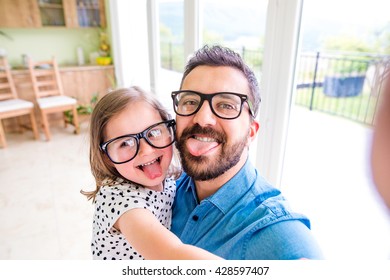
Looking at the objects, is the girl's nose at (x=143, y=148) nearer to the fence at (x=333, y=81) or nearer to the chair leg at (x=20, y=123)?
the fence at (x=333, y=81)

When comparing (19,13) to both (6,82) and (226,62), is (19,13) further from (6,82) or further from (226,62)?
(226,62)

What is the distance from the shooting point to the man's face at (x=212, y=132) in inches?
32.4

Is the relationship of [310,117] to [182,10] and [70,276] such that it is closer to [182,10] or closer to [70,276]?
[182,10]

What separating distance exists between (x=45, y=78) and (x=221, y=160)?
4.08 metres

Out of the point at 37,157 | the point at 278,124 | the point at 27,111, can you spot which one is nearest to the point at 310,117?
the point at 278,124

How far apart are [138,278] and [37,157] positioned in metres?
3.11

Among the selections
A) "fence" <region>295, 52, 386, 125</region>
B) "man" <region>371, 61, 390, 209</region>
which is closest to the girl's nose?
"man" <region>371, 61, 390, 209</region>

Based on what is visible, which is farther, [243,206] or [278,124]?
[278,124]

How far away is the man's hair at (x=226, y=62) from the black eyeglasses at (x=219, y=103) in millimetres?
61

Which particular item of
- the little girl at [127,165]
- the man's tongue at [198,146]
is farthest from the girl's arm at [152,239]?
the man's tongue at [198,146]

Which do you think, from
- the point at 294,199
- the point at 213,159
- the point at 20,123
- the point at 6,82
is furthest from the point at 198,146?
the point at 20,123

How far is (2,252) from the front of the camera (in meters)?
1.83

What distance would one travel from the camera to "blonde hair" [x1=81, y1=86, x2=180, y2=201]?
34.3 inches

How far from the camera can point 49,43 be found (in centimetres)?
427
